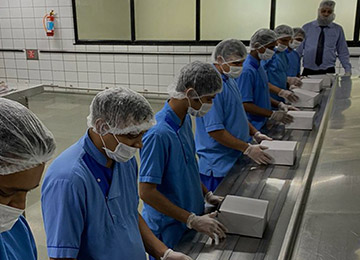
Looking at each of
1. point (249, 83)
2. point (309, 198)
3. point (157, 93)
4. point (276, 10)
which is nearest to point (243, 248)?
point (309, 198)

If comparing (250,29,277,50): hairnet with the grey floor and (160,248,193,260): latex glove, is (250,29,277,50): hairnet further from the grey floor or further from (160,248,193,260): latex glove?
the grey floor

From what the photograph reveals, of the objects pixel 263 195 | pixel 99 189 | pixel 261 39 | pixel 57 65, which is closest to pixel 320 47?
pixel 261 39

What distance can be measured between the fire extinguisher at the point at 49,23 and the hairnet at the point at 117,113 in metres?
6.47

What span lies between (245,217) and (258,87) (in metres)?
1.61

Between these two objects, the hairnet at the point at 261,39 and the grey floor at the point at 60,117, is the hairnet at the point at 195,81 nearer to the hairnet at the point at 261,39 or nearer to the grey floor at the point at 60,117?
the hairnet at the point at 261,39

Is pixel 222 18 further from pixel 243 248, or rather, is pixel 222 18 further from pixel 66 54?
pixel 243 248

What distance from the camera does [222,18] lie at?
6.08m

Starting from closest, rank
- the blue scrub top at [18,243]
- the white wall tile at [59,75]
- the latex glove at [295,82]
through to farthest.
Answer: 1. the blue scrub top at [18,243]
2. the latex glove at [295,82]
3. the white wall tile at [59,75]

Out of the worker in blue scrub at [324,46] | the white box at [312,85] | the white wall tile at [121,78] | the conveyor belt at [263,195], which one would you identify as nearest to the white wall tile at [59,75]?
the white wall tile at [121,78]

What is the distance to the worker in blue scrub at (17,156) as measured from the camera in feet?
2.69

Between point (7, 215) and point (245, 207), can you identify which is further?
point (245, 207)

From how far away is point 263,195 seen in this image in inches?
72.3

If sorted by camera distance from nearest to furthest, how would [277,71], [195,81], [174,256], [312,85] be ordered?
[174,256] < [195,81] < [277,71] < [312,85]

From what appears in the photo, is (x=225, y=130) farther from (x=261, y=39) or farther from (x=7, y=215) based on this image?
(x=7, y=215)
